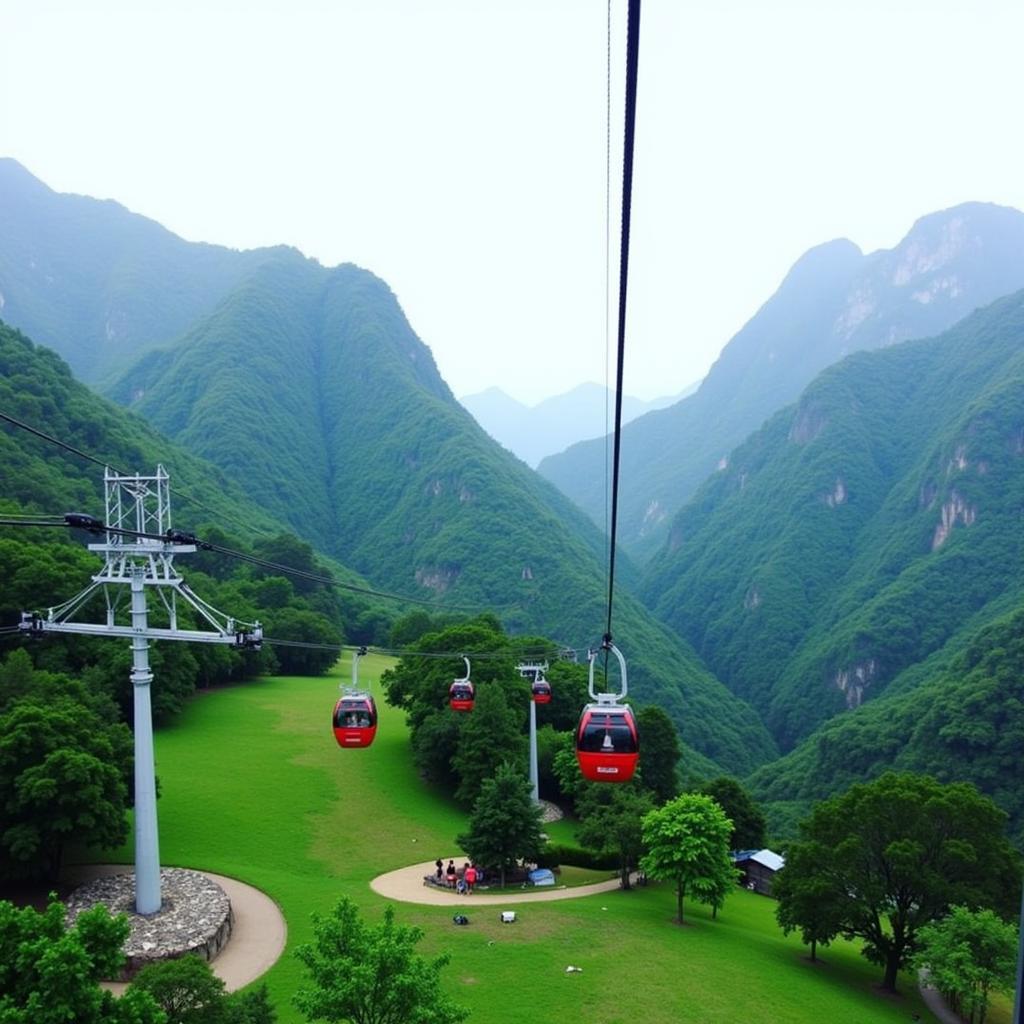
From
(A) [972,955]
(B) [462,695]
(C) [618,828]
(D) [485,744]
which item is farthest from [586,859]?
(A) [972,955]

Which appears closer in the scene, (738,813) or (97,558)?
(738,813)

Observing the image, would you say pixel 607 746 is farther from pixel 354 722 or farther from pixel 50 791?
pixel 50 791

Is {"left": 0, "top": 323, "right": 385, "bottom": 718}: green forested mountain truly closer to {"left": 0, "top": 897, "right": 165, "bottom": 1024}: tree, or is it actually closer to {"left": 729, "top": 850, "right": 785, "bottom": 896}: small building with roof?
{"left": 0, "top": 897, "right": 165, "bottom": 1024}: tree

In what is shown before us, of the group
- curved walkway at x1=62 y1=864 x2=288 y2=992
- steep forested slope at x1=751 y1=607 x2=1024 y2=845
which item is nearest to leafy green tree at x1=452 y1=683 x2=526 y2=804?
curved walkway at x1=62 y1=864 x2=288 y2=992

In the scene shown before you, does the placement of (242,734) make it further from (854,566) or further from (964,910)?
(854,566)

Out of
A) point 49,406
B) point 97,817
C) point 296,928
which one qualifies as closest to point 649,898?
point 296,928
